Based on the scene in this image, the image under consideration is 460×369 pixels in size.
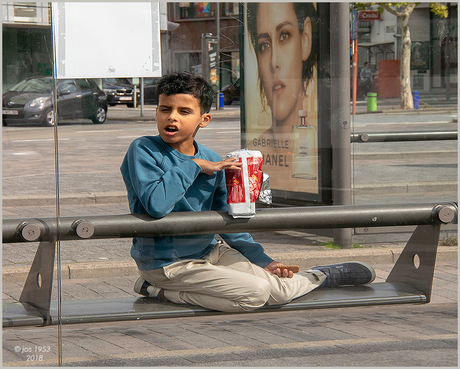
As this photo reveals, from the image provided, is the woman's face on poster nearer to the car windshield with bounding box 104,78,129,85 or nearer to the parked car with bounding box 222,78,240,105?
the parked car with bounding box 222,78,240,105

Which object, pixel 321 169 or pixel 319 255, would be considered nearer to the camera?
pixel 319 255

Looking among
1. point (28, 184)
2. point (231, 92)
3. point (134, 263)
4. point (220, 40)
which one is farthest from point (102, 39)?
point (231, 92)

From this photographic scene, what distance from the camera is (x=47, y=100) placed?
110 inches

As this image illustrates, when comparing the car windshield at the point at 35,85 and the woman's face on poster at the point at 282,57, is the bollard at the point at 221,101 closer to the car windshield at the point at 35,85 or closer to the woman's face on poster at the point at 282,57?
the woman's face on poster at the point at 282,57

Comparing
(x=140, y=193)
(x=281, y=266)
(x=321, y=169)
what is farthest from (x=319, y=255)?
(x=321, y=169)

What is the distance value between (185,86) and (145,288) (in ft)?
2.79

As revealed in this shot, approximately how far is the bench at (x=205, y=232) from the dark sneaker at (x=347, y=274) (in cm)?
3

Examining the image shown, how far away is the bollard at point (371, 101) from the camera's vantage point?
5036 mm

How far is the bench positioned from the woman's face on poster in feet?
6.84

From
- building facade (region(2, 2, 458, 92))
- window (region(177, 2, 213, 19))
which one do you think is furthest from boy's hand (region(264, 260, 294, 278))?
window (region(177, 2, 213, 19))

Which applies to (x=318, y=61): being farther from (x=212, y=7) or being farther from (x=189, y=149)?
(x=189, y=149)

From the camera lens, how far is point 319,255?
3.60 m

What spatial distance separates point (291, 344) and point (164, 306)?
1.88 ft

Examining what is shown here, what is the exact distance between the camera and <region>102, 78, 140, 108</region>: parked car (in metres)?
2.91
